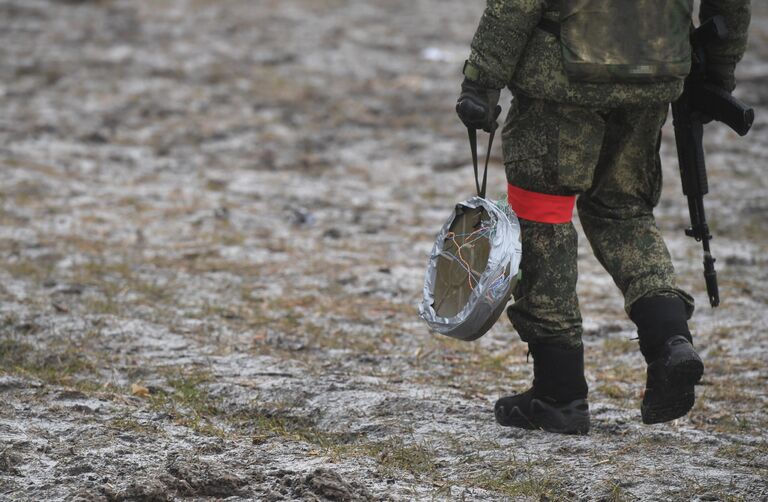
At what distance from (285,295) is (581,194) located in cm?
235

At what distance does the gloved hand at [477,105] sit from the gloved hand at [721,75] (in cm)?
81

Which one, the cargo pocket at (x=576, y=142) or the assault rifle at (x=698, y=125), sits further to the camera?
the assault rifle at (x=698, y=125)

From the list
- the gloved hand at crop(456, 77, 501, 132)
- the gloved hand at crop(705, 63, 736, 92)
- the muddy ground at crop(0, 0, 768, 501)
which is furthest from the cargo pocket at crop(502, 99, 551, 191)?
the muddy ground at crop(0, 0, 768, 501)

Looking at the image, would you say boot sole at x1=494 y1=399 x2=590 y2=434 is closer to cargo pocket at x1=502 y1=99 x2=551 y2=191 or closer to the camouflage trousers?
the camouflage trousers

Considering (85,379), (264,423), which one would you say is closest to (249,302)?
(85,379)

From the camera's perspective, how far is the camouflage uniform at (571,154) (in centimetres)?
323

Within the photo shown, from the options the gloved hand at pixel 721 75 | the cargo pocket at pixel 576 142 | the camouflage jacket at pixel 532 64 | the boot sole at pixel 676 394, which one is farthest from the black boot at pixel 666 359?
the gloved hand at pixel 721 75

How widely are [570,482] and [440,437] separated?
22.2 inches

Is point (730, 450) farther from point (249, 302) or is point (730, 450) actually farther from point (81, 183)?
point (81, 183)

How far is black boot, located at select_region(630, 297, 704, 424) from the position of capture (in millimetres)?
3195

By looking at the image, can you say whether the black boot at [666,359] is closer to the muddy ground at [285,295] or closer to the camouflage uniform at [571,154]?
the camouflage uniform at [571,154]

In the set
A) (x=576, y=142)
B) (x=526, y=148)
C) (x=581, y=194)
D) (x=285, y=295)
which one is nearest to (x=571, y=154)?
(x=576, y=142)

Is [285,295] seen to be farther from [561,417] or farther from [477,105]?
[477,105]

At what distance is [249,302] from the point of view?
17.5 feet
